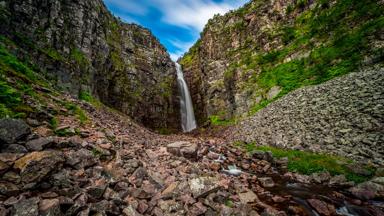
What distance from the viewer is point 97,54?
29.2m

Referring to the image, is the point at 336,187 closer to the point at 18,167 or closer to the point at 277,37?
the point at 18,167

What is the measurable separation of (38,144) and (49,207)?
8.28 ft

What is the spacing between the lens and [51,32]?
22.2 m

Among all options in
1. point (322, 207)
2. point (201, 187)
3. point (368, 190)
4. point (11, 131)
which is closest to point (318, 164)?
point (368, 190)

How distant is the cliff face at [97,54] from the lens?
19875 millimetres

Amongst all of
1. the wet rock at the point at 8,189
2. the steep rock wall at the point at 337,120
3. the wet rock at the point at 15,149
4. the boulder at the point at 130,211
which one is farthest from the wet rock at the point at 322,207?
the wet rock at the point at 15,149

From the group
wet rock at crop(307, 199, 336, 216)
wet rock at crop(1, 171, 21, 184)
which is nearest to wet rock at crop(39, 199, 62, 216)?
wet rock at crop(1, 171, 21, 184)

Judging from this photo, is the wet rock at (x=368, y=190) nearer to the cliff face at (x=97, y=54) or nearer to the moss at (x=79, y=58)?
the cliff face at (x=97, y=54)

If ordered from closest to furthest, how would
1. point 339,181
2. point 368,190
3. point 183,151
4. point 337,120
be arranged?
1. point 368,190
2. point 339,181
3. point 183,151
4. point 337,120

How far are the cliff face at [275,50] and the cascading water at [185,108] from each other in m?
1.55

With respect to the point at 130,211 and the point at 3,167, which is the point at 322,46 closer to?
the point at 130,211

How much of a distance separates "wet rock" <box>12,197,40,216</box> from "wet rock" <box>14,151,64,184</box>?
76 cm

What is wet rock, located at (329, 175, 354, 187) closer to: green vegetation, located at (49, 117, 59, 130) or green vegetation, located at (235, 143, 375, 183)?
green vegetation, located at (235, 143, 375, 183)

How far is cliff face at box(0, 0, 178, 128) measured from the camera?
782 inches
